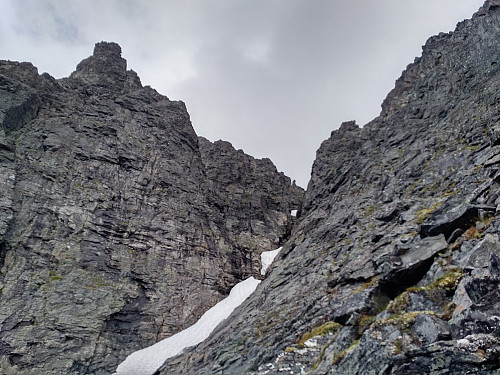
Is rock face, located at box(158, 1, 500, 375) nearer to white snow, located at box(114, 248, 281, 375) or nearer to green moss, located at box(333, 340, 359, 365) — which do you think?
green moss, located at box(333, 340, 359, 365)

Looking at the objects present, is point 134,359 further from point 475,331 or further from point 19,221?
point 475,331

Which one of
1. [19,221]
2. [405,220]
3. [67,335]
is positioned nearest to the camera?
[405,220]

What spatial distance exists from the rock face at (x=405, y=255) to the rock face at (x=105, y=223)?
28.7 feet

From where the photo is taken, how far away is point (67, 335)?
3369 centimetres

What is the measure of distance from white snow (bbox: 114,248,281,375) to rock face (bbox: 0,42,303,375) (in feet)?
3.58

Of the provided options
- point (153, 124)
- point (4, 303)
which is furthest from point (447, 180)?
point (153, 124)

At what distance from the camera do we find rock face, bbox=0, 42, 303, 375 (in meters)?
34.5

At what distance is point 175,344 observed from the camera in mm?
34906

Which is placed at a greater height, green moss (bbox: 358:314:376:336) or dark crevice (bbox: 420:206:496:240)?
dark crevice (bbox: 420:206:496:240)

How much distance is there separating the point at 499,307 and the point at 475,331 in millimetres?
950

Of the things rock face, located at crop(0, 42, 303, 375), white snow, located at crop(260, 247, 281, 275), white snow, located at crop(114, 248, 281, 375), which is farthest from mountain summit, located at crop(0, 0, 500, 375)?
white snow, located at crop(114, 248, 281, 375)

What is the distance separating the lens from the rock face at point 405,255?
13.0 metres

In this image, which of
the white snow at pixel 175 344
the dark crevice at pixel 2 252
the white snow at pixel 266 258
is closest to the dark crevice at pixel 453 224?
the white snow at pixel 175 344

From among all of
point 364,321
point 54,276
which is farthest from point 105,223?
point 364,321
